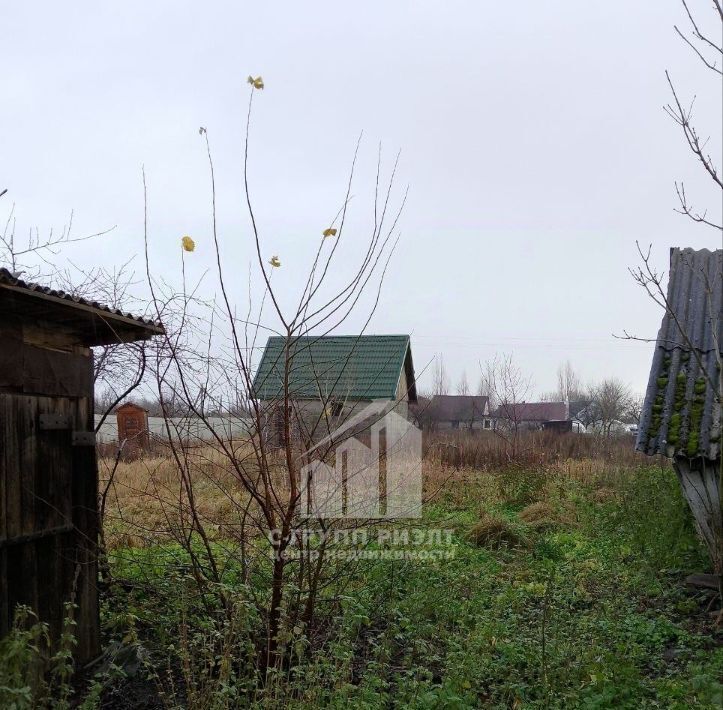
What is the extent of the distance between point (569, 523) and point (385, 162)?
22.9 ft

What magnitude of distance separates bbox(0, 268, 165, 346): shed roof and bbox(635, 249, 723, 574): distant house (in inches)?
169

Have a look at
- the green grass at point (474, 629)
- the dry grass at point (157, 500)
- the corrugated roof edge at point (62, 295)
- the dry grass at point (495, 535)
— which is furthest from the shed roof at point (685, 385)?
the corrugated roof edge at point (62, 295)

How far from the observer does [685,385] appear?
257 inches

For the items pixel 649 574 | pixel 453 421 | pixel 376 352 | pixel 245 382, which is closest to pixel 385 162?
pixel 245 382

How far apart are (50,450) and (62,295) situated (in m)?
1.13

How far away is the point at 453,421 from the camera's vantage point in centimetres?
4225

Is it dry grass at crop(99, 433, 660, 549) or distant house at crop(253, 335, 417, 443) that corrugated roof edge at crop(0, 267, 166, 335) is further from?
dry grass at crop(99, 433, 660, 549)

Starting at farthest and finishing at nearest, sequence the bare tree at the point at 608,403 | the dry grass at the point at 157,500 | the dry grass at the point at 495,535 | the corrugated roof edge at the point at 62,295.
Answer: the bare tree at the point at 608,403 → the dry grass at the point at 495,535 → the dry grass at the point at 157,500 → the corrugated roof edge at the point at 62,295

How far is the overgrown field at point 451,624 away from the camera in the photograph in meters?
3.79

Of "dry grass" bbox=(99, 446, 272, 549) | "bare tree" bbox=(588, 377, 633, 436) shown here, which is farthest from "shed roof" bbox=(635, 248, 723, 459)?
"bare tree" bbox=(588, 377, 633, 436)

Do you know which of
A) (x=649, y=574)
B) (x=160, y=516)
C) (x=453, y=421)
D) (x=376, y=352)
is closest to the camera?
(x=649, y=574)

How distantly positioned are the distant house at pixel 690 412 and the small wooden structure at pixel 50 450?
458 cm

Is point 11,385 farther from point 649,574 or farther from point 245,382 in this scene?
point 649,574

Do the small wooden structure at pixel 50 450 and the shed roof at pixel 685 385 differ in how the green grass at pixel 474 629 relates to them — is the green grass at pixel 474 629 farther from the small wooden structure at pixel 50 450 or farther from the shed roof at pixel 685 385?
the shed roof at pixel 685 385
